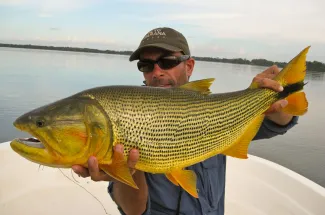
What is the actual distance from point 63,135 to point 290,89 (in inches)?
70.7

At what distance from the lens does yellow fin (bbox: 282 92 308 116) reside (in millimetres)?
2586

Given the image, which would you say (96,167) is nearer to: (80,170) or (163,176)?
(80,170)

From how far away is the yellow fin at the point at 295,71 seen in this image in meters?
2.58

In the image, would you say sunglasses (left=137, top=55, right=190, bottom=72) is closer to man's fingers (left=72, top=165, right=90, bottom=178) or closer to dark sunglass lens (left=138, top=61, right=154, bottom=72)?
dark sunglass lens (left=138, top=61, right=154, bottom=72)

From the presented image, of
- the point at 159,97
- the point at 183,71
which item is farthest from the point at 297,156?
the point at 159,97

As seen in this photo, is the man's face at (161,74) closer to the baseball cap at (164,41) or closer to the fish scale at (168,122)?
the baseball cap at (164,41)

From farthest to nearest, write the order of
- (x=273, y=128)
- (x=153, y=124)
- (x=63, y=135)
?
(x=273, y=128) → (x=153, y=124) → (x=63, y=135)

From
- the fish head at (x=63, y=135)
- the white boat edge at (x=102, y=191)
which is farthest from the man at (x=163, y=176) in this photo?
the white boat edge at (x=102, y=191)

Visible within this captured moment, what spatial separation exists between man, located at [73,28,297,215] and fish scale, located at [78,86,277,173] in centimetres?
14

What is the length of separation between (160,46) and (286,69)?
49.2 inches

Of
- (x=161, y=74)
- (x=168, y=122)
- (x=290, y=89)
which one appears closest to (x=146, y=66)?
(x=161, y=74)

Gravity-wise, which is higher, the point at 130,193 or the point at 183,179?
the point at 183,179

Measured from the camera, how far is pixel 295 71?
8.63 ft

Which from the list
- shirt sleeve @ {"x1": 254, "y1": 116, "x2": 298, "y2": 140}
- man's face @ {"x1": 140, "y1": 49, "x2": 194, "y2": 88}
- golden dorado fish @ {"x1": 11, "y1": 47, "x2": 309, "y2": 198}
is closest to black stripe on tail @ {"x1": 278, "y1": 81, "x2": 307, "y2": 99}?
golden dorado fish @ {"x1": 11, "y1": 47, "x2": 309, "y2": 198}
